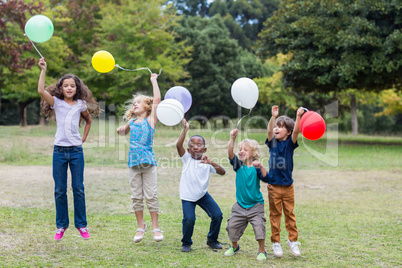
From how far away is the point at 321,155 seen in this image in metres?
15.9

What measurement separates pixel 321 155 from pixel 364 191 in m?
7.01

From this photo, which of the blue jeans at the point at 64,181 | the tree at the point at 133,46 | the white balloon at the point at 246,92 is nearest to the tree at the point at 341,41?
the tree at the point at 133,46

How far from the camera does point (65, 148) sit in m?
4.88

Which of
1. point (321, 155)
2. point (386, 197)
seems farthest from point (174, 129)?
point (386, 197)

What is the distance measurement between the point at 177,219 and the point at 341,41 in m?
12.7

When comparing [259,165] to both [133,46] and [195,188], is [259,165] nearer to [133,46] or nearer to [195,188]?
[195,188]

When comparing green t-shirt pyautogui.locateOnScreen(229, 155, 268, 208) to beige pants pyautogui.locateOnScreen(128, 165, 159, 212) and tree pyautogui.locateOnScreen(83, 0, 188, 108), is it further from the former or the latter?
tree pyautogui.locateOnScreen(83, 0, 188, 108)

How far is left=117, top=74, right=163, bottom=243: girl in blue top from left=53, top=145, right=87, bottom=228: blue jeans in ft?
1.96

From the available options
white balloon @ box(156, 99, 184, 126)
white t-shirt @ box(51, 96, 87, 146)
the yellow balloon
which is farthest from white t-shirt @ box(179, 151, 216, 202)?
the yellow balloon

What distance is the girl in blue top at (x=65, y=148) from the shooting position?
4.85m

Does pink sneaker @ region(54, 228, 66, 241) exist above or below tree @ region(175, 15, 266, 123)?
below

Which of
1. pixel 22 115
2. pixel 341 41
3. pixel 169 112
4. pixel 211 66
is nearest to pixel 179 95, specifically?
pixel 169 112

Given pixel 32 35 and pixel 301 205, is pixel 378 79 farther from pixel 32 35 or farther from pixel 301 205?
Result: pixel 32 35

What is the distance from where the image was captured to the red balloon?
190 inches
